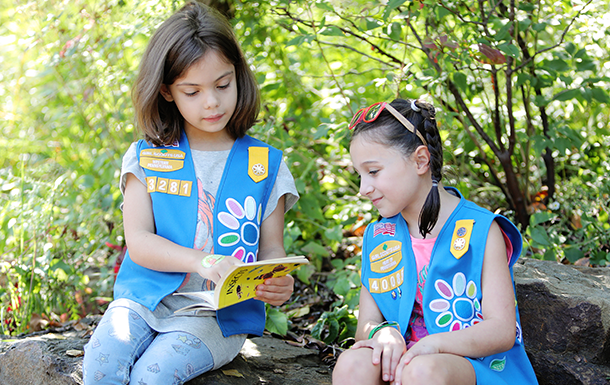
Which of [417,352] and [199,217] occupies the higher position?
[199,217]

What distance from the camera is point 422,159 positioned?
1677 millimetres

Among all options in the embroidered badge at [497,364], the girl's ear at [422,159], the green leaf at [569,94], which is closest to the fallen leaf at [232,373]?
the embroidered badge at [497,364]

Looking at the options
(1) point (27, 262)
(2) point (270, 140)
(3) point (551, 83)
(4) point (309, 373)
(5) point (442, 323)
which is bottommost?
(4) point (309, 373)

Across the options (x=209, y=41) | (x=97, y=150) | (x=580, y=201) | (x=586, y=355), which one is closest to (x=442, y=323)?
(x=586, y=355)

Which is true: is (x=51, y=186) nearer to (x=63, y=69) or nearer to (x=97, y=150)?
(x=97, y=150)

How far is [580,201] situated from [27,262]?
298 centimetres

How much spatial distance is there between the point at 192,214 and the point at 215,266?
0.33 metres

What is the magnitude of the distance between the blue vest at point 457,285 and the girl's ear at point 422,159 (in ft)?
0.54

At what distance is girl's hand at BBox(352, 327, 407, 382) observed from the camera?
4.71ft

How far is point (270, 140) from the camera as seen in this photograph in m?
2.94

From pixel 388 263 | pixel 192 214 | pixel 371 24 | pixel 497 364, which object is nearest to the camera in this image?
pixel 497 364

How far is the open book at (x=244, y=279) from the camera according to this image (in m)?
1.45

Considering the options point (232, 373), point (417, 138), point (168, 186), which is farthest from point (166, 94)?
point (232, 373)

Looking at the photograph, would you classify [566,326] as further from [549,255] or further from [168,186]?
[168,186]
